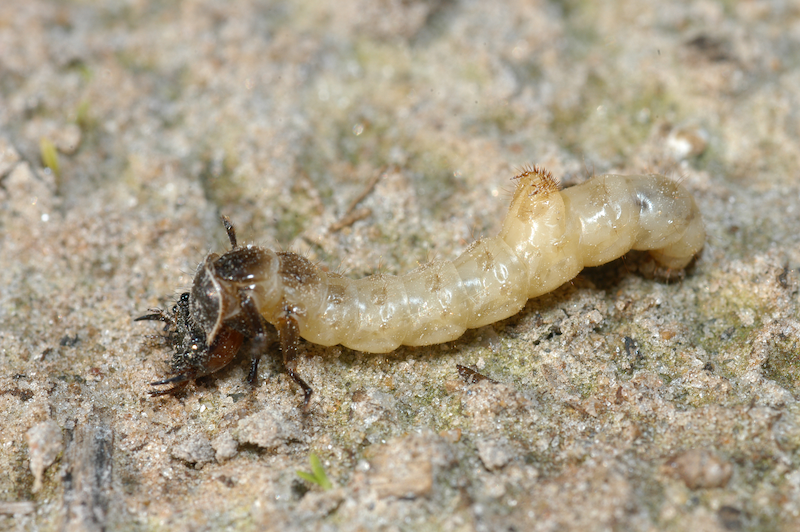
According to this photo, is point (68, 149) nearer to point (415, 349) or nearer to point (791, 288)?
point (415, 349)

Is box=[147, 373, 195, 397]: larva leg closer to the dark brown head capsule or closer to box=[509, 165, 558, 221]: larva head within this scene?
the dark brown head capsule

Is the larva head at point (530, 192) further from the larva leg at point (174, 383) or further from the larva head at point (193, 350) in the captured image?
the larva leg at point (174, 383)

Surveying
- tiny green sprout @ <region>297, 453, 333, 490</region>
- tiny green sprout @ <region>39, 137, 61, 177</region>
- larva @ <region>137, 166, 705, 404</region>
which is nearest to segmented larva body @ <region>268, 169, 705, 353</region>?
larva @ <region>137, 166, 705, 404</region>

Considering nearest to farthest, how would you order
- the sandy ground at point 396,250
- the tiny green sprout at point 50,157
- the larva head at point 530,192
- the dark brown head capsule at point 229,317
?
the sandy ground at point 396,250 → the dark brown head capsule at point 229,317 → the larva head at point 530,192 → the tiny green sprout at point 50,157

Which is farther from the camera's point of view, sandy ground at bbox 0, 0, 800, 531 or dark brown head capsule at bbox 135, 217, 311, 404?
dark brown head capsule at bbox 135, 217, 311, 404

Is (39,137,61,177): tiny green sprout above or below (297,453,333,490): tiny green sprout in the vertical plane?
above

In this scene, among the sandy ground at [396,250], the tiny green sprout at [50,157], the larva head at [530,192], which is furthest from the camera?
the tiny green sprout at [50,157]

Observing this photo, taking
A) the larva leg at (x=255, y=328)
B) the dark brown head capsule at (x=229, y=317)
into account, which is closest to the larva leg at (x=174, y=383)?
the dark brown head capsule at (x=229, y=317)
